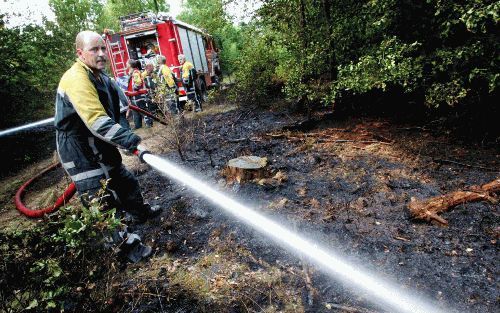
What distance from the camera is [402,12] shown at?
4.91 metres

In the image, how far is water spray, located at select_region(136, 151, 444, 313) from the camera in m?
2.39

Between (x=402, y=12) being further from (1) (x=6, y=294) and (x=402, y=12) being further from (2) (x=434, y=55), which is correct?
(1) (x=6, y=294)

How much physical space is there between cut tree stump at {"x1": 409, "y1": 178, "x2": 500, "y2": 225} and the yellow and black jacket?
3.10 meters

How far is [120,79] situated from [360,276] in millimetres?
11273

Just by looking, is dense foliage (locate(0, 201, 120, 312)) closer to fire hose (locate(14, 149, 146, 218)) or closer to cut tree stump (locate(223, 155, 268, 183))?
fire hose (locate(14, 149, 146, 218))

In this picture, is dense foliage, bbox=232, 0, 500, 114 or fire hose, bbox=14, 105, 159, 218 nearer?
fire hose, bbox=14, 105, 159, 218

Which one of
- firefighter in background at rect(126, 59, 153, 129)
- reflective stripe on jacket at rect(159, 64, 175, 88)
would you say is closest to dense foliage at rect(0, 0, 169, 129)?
firefighter in background at rect(126, 59, 153, 129)

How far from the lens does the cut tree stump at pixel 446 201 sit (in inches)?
131

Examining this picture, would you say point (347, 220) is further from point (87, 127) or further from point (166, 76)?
point (166, 76)

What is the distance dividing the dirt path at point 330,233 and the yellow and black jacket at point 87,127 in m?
1.12

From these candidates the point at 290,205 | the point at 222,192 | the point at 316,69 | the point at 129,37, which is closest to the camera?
the point at 290,205

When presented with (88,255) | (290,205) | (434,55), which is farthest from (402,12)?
(88,255)

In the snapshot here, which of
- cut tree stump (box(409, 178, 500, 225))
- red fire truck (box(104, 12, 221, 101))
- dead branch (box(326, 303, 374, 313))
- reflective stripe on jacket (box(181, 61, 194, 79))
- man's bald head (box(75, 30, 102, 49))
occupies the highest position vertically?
red fire truck (box(104, 12, 221, 101))

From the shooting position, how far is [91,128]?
263 cm
